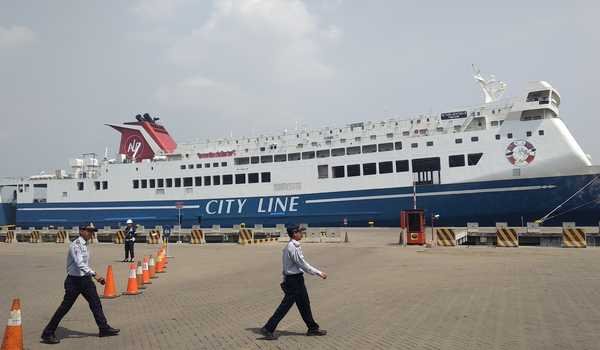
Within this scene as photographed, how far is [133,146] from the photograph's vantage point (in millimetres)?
41875

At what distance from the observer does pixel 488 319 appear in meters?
6.27

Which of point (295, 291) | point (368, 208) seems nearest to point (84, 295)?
point (295, 291)

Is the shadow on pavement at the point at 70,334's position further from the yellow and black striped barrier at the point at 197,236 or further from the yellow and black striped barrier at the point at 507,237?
the yellow and black striped barrier at the point at 197,236

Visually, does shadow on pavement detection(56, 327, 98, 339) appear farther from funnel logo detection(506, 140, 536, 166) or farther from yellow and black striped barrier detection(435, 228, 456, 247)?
funnel logo detection(506, 140, 536, 166)

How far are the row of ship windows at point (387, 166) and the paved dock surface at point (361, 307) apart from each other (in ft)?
45.6

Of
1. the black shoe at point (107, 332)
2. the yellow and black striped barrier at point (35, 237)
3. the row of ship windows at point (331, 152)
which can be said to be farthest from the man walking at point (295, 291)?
the yellow and black striped barrier at point (35, 237)

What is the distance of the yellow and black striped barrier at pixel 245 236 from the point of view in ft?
83.6

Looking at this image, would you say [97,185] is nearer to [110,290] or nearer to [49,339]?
[110,290]

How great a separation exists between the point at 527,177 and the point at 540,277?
17067mm

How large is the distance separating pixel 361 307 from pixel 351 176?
23.7 meters

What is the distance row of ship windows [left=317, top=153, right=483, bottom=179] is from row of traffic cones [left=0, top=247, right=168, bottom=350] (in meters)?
18.3

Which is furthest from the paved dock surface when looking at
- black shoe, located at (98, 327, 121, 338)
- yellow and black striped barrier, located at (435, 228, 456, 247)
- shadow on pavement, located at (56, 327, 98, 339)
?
yellow and black striped barrier, located at (435, 228, 456, 247)

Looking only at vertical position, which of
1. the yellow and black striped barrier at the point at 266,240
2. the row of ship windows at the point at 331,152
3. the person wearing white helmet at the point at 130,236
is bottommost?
the yellow and black striped barrier at the point at 266,240

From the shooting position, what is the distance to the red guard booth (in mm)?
20609
